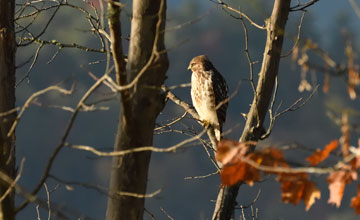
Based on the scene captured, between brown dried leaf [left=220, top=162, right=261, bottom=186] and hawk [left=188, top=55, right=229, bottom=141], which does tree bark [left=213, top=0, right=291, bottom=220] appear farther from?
hawk [left=188, top=55, right=229, bottom=141]

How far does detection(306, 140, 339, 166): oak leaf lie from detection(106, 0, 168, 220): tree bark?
36.9 inches

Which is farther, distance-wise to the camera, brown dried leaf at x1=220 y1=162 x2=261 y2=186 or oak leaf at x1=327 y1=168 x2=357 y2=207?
brown dried leaf at x1=220 y1=162 x2=261 y2=186

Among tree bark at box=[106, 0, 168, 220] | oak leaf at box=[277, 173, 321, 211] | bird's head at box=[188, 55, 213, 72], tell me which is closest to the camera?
oak leaf at box=[277, 173, 321, 211]

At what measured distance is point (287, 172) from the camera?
3.49 m

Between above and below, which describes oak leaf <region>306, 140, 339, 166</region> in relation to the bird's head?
below

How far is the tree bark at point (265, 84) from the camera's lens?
17.6 ft

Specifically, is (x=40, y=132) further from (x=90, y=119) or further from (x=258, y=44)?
(x=258, y=44)

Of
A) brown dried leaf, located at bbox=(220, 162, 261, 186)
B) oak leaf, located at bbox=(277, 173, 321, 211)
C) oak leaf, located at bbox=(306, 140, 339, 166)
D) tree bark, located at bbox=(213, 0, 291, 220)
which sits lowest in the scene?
oak leaf, located at bbox=(277, 173, 321, 211)

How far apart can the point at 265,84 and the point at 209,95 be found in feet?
8.83

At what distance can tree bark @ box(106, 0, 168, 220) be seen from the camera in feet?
13.5

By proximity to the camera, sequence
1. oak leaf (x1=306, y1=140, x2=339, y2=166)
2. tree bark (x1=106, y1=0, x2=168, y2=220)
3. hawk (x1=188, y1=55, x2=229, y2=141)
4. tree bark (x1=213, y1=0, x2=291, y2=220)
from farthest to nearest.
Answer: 1. hawk (x1=188, y1=55, x2=229, y2=141)
2. tree bark (x1=213, y1=0, x2=291, y2=220)
3. tree bark (x1=106, y1=0, x2=168, y2=220)
4. oak leaf (x1=306, y1=140, x2=339, y2=166)

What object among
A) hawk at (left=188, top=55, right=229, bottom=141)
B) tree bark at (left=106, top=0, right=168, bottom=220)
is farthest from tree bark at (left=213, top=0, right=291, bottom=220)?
hawk at (left=188, top=55, right=229, bottom=141)

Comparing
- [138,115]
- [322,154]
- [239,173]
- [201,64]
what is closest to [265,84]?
[138,115]

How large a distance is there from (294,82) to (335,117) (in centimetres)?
6031
